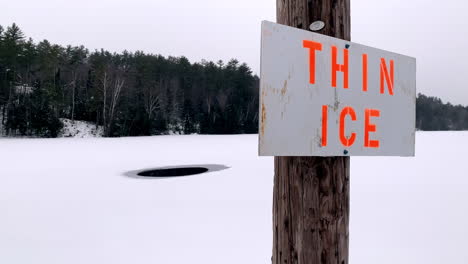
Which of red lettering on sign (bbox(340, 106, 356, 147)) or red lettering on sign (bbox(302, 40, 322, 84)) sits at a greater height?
red lettering on sign (bbox(302, 40, 322, 84))

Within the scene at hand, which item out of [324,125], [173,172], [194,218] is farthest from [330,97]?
[173,172]

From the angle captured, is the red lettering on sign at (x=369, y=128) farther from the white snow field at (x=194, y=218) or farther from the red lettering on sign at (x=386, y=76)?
the white snow field at (x=194, y=218)

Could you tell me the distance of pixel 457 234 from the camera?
4262 mm

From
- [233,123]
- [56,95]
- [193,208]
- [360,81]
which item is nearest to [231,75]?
[233,123]

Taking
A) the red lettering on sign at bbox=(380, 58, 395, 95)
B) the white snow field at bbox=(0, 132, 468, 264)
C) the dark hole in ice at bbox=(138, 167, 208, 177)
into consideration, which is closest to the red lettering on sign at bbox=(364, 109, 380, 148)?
the red lettering on sign at bbox=(380, 58, 395, 95)

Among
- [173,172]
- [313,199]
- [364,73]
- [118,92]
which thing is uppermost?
[118,92]

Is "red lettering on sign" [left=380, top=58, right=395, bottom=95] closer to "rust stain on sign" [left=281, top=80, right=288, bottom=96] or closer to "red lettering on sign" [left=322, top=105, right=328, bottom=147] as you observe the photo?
"red lettering on sign" [left=322, top=105, right=328, bottom=147]

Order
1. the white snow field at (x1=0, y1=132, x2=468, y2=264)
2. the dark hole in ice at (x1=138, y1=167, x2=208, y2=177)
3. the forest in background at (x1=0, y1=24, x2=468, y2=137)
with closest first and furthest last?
the white snow field at (x1=0, y1=132, x2=468, y2=264)
the dark hole in ice at (x1=138, y1=167, x2=208, y2=177)
the forest in background at (x1=0, y1=24, x2=468, y2=137)

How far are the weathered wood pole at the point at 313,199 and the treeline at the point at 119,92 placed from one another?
31.7m

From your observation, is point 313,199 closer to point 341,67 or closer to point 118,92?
point 341,67

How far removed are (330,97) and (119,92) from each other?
3568 cm

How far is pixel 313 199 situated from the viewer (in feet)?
3.78

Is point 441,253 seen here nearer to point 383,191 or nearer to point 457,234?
point 457,234

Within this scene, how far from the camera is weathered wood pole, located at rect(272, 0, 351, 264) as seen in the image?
1146 millimetres
